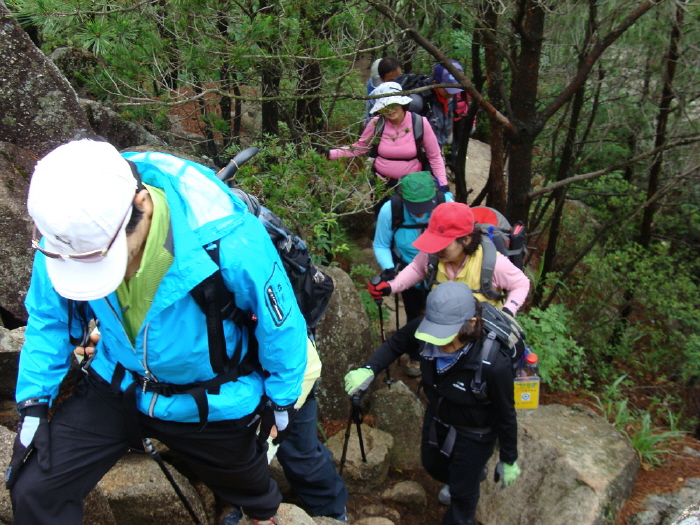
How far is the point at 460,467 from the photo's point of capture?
3.46 metres

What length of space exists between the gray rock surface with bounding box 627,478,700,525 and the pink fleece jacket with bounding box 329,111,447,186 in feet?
10.7

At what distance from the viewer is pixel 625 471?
414 centimetres

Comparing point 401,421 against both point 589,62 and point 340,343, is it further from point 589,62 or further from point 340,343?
point 589,62

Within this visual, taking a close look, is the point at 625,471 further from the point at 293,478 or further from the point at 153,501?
the point at 153,501

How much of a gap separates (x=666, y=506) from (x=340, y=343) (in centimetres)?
281

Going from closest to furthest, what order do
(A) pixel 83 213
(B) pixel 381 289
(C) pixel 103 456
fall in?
(A) pixel 83 213, (C) pixel 103 456, (B) pixel 381 289

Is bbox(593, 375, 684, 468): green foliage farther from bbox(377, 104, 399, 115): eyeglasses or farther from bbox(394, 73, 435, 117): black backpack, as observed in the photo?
bbox(394, 73, 435, 117): black backpack

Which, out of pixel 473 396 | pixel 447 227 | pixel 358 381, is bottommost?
pixel 358 381

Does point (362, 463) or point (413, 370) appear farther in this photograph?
point (413, 370)

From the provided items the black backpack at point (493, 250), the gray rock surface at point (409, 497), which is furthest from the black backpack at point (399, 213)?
the gray rock surface at point (409, 497)

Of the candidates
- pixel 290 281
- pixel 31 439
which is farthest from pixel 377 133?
pixel 31 439

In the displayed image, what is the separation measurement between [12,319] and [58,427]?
2.20 m

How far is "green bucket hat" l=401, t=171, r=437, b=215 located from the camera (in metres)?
4.52

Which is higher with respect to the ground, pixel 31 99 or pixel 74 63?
pixel 74 63
